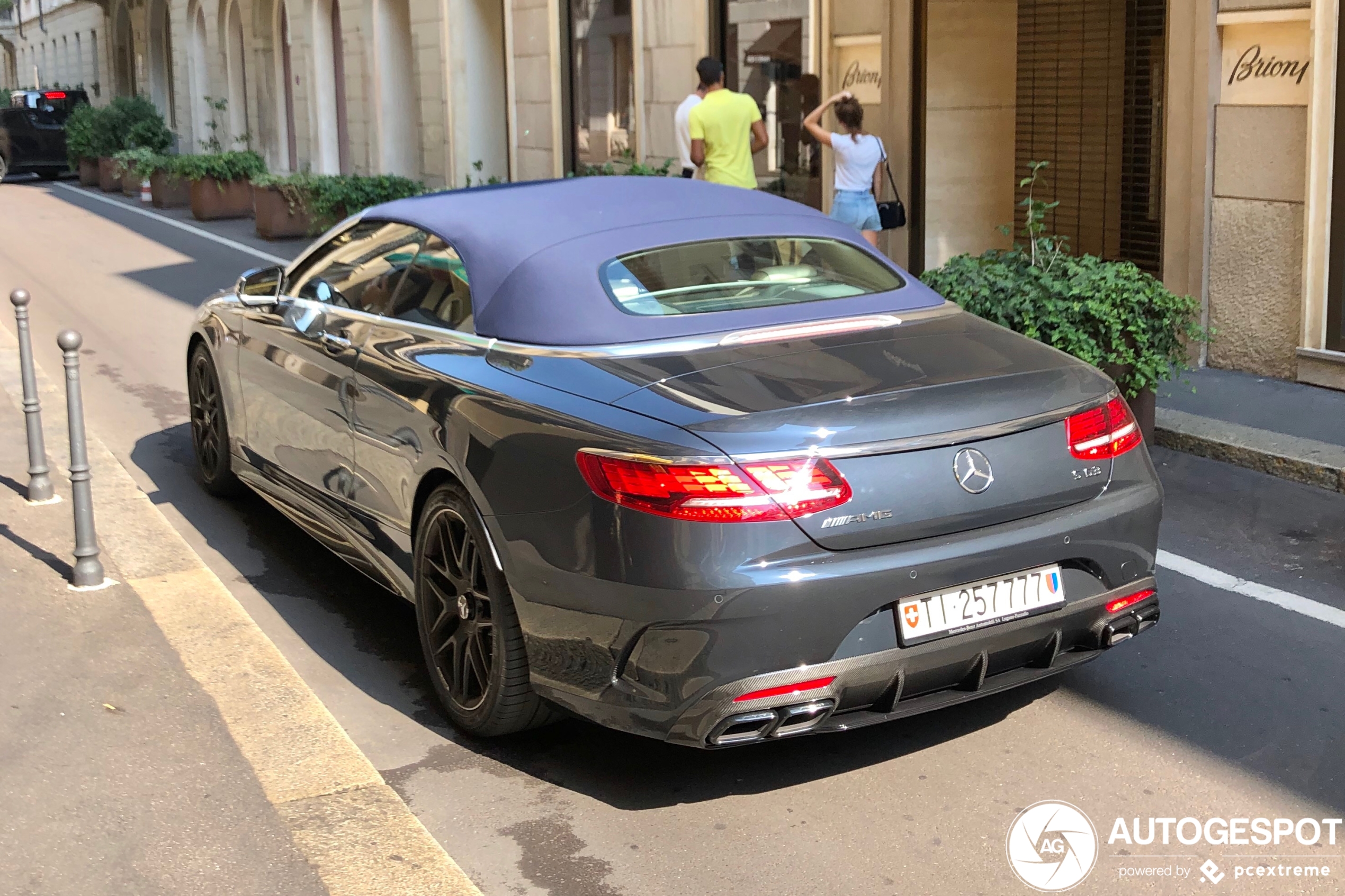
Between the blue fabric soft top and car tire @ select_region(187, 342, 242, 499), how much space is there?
1.73 m

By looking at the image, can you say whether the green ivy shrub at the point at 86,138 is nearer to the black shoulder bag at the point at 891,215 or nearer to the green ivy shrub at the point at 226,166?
the green ivy shrub at the point at 226,166

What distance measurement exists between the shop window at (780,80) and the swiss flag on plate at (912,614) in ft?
36.8

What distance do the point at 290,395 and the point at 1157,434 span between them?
4.53m

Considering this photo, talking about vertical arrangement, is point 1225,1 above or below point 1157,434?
above

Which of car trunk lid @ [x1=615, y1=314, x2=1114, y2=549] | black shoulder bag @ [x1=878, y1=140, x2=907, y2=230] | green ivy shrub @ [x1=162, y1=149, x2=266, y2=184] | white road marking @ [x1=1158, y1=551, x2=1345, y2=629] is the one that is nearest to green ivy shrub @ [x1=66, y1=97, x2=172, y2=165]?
green ivy shrub @ [x1=162, y1=149, x2=266, y2=184]

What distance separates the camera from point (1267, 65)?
945 centimetres

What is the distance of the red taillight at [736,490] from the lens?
141 inches

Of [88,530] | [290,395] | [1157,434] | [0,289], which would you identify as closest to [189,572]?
[88,530]

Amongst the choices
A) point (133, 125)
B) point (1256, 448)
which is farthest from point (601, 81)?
point (133, 125)

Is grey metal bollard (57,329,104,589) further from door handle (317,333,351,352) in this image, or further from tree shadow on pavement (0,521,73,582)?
door handle (317,333,351,352)

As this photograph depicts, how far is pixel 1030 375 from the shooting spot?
4.08 meters

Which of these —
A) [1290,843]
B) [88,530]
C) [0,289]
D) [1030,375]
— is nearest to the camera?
[1290,843]

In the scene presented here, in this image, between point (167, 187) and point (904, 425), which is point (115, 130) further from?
point (904, 425)

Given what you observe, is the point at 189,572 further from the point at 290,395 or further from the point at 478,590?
the point at 478,590
